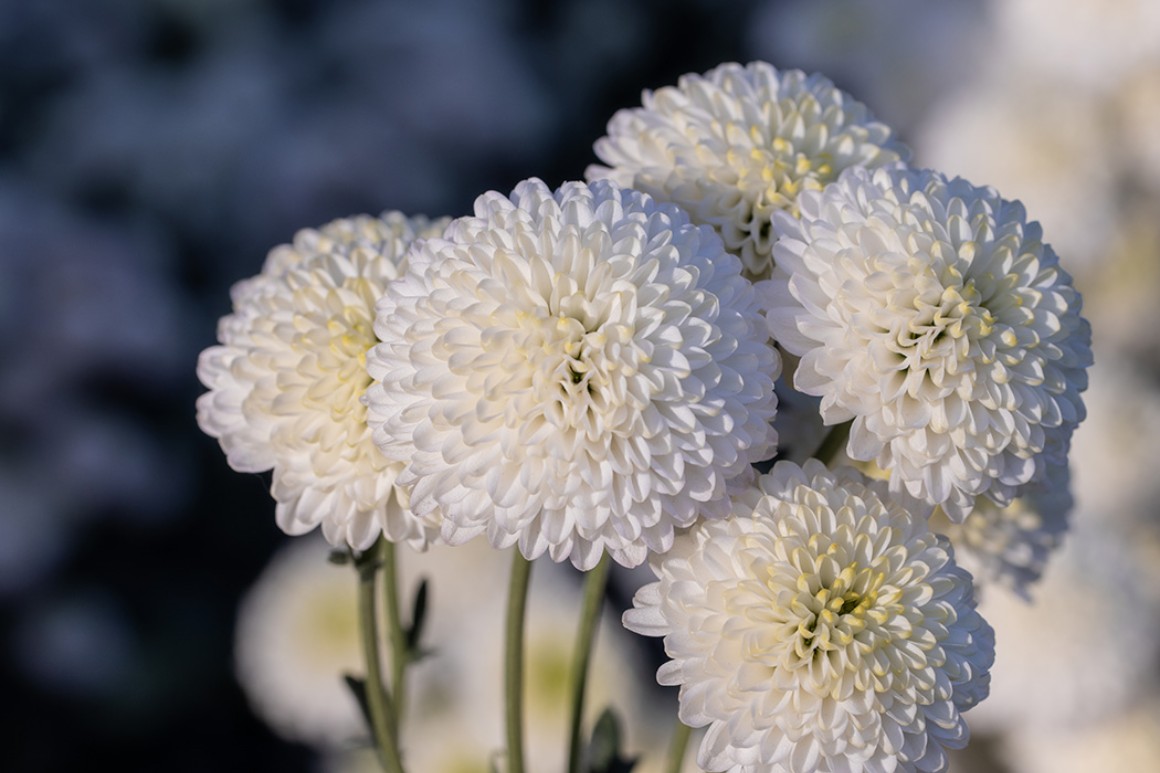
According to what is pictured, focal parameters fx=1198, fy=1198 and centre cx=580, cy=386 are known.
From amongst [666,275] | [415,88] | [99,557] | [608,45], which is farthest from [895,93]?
[666,275]

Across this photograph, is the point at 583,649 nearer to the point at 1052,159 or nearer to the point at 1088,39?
the point at 1052,159

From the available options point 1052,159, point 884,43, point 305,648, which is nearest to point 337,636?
point 305,648

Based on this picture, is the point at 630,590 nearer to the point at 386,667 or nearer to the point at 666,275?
the point at 386,667

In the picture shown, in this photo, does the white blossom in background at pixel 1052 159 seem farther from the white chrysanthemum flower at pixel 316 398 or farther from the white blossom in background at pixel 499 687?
the white chrysanthemum flower at pixel 316 398

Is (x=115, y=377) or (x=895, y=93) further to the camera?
(x=895, y=93)

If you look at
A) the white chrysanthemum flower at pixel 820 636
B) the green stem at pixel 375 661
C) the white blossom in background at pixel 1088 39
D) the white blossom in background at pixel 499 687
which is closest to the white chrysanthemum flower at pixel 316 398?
the green stem at pixel 375 661

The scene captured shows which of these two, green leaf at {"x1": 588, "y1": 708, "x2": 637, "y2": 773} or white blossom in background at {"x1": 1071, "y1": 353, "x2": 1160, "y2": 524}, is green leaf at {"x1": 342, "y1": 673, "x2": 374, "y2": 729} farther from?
white blossom in background at {"x1": 1071, "y1": 353, "x2": 1160, "y2": 524}

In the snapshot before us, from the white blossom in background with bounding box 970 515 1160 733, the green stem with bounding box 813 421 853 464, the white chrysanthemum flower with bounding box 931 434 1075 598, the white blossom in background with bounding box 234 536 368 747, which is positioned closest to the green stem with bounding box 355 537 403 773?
the green stem with bounding box 813 421 853 464
